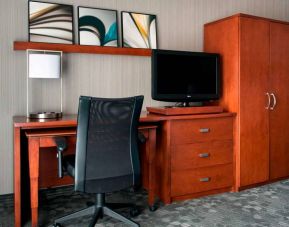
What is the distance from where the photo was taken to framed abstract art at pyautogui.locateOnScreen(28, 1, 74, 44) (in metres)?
2.83

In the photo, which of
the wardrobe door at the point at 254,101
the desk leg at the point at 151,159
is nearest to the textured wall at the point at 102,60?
the wardrobe door at the point at 254,101

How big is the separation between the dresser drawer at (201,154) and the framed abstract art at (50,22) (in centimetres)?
142

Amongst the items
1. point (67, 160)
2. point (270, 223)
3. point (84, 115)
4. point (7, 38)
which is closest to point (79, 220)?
point (67, 160)

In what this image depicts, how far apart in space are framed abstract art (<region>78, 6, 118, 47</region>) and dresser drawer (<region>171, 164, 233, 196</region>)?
4.64 feet

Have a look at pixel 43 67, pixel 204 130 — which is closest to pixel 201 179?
pixel 204 130

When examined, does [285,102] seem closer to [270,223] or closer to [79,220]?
[270,223]

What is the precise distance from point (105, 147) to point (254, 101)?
5.87 ft

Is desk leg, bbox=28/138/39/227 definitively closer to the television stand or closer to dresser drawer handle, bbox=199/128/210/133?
the television stand

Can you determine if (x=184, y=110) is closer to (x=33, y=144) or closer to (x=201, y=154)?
(x=201, y=154)

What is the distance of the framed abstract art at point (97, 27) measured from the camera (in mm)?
3012

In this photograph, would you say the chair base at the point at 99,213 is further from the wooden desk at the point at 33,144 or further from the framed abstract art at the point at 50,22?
the framed abstract art at the point at 50,22

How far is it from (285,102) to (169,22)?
1524mm

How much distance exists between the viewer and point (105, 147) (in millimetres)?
2115

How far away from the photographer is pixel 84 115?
2008 mm
